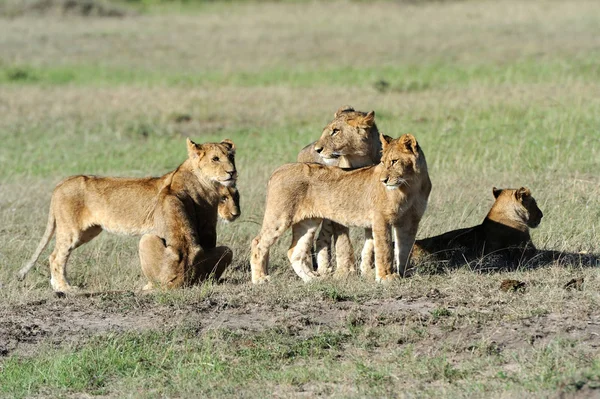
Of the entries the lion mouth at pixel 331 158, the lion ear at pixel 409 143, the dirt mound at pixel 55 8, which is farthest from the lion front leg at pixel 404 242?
the dirt mound at pixel 55 8

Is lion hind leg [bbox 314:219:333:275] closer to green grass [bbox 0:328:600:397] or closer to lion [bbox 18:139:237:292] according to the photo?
lion [bbox 18:139:237:292]

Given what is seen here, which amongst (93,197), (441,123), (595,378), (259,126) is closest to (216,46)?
(259,126)

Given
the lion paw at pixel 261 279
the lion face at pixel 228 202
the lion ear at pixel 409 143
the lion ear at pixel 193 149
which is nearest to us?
the lion ear at pixel 409 143

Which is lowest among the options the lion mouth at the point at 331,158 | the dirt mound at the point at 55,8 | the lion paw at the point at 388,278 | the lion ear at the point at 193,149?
the lion paw at the point at 388,278

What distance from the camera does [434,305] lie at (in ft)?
23.5

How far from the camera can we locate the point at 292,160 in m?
14.0

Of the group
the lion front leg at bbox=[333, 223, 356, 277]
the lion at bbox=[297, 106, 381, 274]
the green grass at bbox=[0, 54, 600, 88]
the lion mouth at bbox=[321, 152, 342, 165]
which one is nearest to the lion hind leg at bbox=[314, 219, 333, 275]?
the lion at bbox=[297, 106, 381, 274]

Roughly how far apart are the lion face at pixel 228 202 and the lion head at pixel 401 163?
144cm

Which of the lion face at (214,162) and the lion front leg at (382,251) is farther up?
the lion face at (214,162)

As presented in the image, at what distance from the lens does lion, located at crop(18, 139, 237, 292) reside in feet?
28.3

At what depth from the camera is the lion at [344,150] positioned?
29.2 feet

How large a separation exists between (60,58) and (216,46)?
14.6 ft

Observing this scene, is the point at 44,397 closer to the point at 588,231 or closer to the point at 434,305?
the point at 434,305

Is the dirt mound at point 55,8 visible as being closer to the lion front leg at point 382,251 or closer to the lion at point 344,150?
the lion at point 344,150
